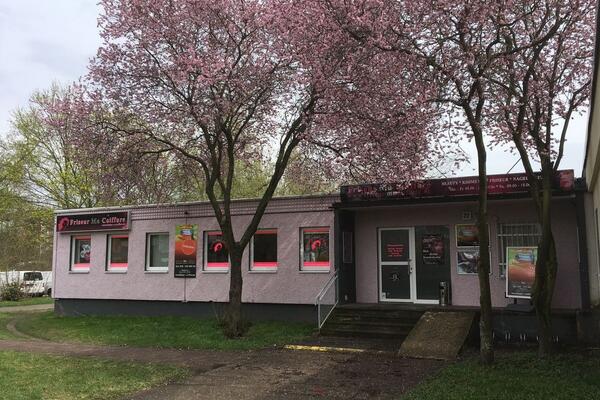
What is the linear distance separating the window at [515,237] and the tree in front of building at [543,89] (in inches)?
133

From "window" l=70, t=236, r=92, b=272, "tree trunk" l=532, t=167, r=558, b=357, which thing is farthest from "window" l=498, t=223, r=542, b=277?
"window" l=70, t=236, r=92, b=272

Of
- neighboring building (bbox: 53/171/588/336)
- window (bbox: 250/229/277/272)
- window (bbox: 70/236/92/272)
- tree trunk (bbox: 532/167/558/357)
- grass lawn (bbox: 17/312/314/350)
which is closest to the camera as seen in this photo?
tree trunk (bbox: 532/167/558/357)

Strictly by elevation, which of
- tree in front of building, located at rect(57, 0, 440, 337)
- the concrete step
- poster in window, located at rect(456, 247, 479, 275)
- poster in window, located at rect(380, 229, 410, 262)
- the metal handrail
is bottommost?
the concrete step

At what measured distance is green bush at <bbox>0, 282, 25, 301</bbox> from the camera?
29.0 metres

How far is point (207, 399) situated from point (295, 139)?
7.51m

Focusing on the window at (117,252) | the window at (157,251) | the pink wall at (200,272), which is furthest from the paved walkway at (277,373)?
the window at (117,252)

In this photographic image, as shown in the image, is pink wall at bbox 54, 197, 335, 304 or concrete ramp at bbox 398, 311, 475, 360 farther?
pink wall at bbox 54, 197, 335, 304

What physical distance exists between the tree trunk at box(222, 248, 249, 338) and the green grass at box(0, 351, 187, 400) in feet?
11.0

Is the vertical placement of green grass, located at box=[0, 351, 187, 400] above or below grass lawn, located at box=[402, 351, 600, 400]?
below

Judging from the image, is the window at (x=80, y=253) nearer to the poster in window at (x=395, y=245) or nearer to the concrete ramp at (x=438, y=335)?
the poster in window at (x=395, y=245)

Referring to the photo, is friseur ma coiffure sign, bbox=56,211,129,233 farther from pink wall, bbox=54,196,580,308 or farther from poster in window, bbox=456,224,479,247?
poster in window, bbox=456,224,479,247

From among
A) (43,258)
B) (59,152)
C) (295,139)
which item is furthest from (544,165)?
(43,258)

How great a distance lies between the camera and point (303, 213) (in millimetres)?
16328

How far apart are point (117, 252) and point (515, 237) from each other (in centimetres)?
1346
